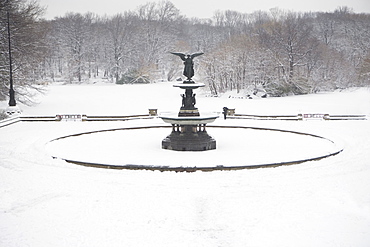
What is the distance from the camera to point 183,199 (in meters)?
11.1

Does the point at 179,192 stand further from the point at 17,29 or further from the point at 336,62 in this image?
the point at 336,62

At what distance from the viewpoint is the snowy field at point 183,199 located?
8.71m

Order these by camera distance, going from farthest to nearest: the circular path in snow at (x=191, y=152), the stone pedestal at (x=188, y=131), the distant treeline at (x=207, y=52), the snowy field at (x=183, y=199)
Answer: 1. the distant treeline at (x=207, y=52)
2. the stone pedestal at (x=188, y=131)
3. the circular path in snow at (x=191, y=152)
4. the snowy field at (x=183, y=199)

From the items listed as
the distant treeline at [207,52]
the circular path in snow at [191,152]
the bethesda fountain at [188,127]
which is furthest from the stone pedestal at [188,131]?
the distant treeline at [207,52]

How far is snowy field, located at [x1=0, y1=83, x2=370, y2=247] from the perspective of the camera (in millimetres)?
8711

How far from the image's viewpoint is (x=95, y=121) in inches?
1268

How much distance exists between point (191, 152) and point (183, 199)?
689 cm

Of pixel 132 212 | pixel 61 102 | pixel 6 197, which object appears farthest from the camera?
pixel 61 102

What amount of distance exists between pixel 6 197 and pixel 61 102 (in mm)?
36243

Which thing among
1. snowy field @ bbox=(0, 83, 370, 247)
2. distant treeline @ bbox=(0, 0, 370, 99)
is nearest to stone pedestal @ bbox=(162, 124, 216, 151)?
snowy field @ bbox=(0, 83, 370, 247)

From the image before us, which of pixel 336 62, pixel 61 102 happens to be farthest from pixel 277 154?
pixel 336 62

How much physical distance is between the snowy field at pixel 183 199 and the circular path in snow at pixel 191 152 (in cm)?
13

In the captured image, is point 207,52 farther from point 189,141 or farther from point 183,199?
point 183,199

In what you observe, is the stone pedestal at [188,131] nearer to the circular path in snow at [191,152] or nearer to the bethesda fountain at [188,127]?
the bethesda fountain at [188,127]
